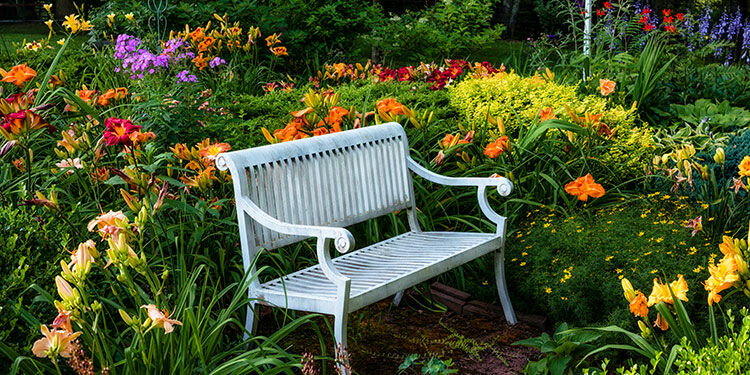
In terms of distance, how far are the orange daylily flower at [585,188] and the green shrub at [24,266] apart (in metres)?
2.36

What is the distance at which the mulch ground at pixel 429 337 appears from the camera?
330cm

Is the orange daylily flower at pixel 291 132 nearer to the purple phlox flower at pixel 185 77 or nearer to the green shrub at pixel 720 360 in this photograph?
the purple phlox flower at pixel 185 77

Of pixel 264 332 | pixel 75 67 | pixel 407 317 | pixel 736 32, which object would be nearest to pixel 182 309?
pixel 264 332

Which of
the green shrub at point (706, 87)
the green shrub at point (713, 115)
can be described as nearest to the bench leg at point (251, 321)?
the green shrub at point (713, 115)

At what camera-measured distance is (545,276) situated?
3557 millimetres

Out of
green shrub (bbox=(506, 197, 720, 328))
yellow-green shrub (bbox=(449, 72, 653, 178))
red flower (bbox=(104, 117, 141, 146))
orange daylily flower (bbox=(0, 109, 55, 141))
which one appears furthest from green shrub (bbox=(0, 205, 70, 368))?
yellow-green shrub (bbox=(449, 72, 653, 178))

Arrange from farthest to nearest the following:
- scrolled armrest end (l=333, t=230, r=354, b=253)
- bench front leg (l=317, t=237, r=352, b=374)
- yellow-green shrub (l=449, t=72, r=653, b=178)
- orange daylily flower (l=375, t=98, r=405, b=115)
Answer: yellow-green shrub (l=449, t=72, r=653, b=178) → orange daylily flower (l=375, t=98, r=405, b=115) → bench front leg (l=317, t=237, r=352, b=374) → scrolled armrest end (l=333, t=230, r=354, b=253)

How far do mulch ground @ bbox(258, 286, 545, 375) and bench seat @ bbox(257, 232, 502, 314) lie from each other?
0.91 feet

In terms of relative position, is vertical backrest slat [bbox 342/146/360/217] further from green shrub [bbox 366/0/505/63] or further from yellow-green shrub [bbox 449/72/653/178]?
green shrub [bbox 366/0/505/63]

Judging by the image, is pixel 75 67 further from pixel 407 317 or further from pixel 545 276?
pixel 545 276

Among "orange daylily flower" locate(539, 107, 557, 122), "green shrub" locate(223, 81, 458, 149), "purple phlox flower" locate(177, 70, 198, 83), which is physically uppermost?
"purple phlox flower" locate(177, 70, 198, 83)

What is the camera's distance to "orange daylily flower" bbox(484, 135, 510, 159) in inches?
157

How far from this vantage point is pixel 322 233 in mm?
2797

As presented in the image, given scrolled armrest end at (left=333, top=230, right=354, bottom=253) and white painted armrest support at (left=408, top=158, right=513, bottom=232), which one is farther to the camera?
white painted armrest support at (left=408, top=158, right=513, bottom=232)
